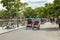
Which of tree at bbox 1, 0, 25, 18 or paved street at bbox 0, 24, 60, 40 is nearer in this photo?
paved street at bbox 0, 24, 60, 40

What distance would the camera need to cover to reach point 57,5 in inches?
1532

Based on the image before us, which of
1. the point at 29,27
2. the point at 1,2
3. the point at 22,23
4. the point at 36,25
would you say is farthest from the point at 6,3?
the point at 36,25

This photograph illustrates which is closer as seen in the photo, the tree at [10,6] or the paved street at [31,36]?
the paved street at [31,36]

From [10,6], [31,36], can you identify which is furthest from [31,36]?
[10,6]

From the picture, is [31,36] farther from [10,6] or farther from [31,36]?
[10,6]

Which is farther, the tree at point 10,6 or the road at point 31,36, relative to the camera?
the tree at point 10,6

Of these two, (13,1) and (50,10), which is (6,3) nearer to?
(13,1)

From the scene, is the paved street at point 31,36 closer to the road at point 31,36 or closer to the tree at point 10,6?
the road at point 31,36

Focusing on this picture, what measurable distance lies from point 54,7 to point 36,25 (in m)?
5.61

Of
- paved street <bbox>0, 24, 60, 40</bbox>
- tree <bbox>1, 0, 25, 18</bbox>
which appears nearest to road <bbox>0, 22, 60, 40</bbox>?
paved street <bbox>0, 24, 60, 40</bbox>

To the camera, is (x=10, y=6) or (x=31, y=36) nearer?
(x=31, y=36)

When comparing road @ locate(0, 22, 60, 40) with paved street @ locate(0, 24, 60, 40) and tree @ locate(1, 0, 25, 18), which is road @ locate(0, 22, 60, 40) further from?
tree @ locate(1, 0, 25, 18)

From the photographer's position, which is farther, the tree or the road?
the tree

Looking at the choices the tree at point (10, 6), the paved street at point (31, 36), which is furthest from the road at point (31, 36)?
the tree at point (10, 6)
